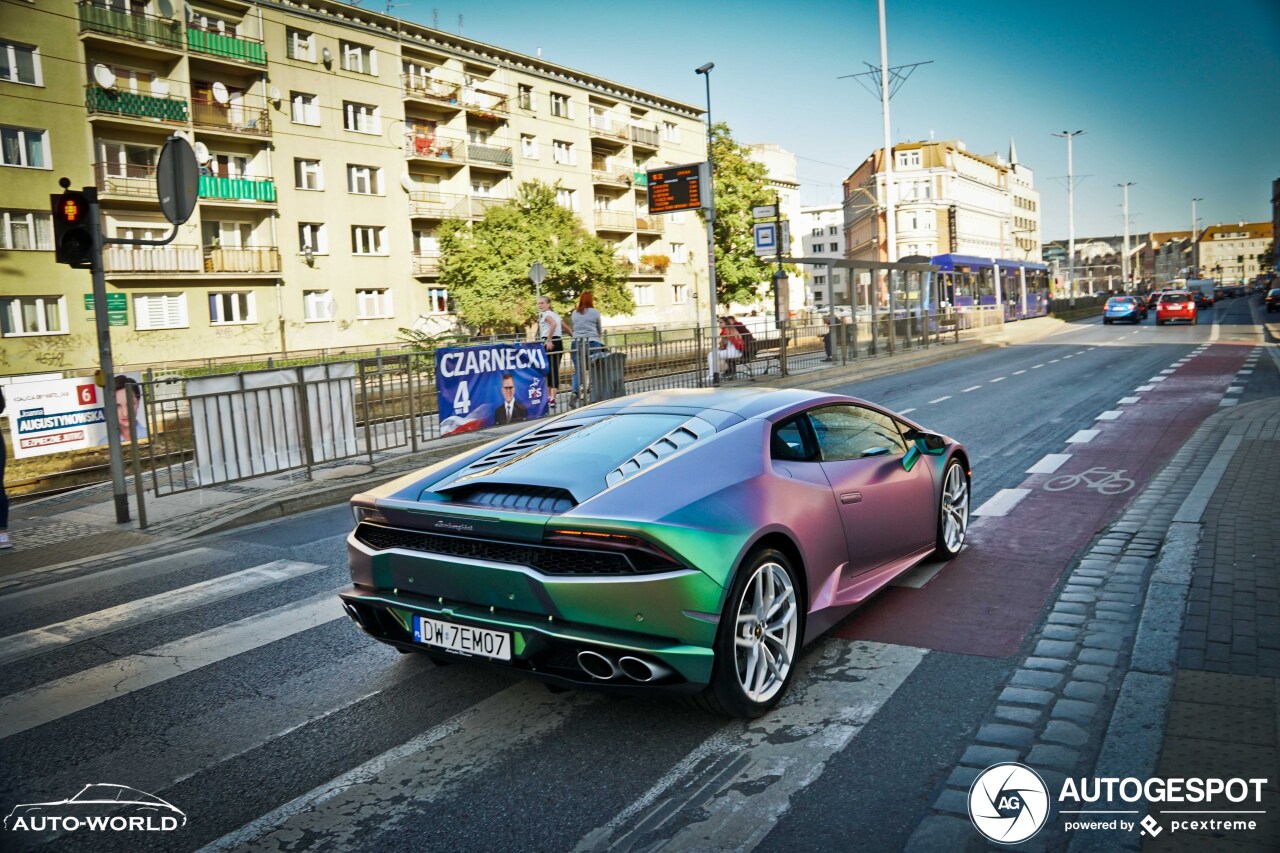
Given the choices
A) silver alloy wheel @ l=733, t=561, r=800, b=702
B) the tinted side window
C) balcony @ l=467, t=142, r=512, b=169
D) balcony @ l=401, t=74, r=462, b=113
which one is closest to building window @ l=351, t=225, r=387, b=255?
balcony @ l=401, t=74, r=462, b=113

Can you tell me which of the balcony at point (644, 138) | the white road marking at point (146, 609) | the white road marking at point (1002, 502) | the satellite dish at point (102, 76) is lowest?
the white road marking at point (1002, 502)

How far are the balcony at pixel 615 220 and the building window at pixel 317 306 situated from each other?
18.2m

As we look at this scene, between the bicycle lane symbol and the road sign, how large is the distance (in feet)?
53.8

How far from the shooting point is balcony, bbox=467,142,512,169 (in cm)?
4772

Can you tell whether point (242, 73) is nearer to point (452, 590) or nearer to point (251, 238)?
point (251, 238)

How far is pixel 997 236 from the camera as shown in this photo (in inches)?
5074

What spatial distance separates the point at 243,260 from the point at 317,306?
386 centimetres

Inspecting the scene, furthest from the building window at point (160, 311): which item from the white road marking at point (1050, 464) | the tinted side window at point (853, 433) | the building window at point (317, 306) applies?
the tinted side window at point (853, 433)

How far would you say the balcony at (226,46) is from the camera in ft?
121

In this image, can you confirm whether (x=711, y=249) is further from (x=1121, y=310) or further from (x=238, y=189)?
(x=1121, y=310)

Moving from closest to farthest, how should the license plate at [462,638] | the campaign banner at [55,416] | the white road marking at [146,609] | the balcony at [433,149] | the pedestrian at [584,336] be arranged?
the license plate at [462,638], the white road marking at [146,609], the campaign banner at [55,416], the pedestrian at [584,336], the balcony at [433,149]

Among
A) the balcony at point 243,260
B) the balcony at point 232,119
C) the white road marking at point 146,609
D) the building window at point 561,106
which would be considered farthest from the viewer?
the building window at point 561,106

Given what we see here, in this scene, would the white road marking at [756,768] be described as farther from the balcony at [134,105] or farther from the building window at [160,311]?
the balcony at [134,105]

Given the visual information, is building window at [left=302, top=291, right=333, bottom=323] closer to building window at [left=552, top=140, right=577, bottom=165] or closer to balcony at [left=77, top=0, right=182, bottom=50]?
balcony at [left=77, top=0, right=182, bottom=50]
